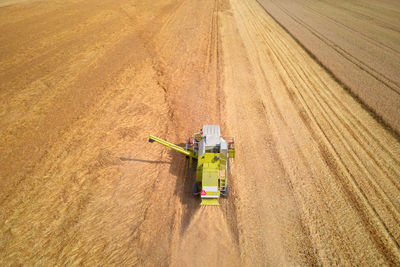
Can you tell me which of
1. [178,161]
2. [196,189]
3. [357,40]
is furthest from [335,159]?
[357,40]

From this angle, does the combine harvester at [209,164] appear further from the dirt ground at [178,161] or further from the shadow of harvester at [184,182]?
the dirt ground at [178,161]

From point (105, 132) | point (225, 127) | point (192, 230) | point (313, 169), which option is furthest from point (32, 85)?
point (313, 169)

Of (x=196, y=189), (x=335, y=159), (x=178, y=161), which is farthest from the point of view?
(x=335, y=159)

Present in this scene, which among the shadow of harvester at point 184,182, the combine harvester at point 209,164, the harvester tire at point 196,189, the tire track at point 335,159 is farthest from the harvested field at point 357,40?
the shadow of harvester at point 184,182

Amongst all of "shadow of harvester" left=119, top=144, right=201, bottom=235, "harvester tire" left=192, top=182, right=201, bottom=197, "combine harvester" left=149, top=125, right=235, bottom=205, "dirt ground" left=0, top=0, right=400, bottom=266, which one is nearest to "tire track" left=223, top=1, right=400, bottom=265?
"dirt ground" left=0, top=0, right=400, bottom=266

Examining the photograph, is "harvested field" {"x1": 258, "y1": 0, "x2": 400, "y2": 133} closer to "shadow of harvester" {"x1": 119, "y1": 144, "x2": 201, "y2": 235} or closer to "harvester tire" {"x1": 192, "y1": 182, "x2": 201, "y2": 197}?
"harvester tire" {"x1": 192, "y1": 182, "x2": 201, "y2": 197}

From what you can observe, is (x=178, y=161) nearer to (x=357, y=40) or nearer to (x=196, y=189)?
(x=196, y=189)

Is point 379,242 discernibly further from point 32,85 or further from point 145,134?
point 32,85
